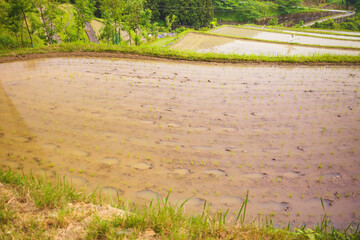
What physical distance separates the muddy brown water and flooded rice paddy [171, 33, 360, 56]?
17.5ft

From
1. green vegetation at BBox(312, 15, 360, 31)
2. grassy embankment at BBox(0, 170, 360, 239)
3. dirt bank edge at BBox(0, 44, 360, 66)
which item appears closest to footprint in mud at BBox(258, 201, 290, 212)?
grassy embankment at BBox(0, 170, 360, 239)

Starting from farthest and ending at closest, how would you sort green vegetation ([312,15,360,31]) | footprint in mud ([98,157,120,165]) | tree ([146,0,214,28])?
tree ([146,0,214,28])
green vegetation ([312,15,360,31])
footprint in mud ([98,157,120,165])

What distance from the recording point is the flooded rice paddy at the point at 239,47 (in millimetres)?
12713

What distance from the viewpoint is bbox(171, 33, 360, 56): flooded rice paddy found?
41.7 ft

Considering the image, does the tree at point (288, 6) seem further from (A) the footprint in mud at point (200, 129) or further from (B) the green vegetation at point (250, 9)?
(A) the footprint in mud at point (200, 129)

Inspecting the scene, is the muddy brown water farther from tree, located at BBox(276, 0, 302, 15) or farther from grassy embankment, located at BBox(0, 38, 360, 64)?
tree, located at BBox(276, 0, 302, 15)

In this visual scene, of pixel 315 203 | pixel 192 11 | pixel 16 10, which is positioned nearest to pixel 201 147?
pixel 315 203

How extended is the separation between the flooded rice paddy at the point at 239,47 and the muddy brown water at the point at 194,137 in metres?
5.33

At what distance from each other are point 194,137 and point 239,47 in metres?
10.7

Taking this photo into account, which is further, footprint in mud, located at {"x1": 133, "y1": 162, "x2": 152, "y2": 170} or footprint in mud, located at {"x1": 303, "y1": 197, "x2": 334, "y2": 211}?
footprint in mud, located at {"x1": 133, "y1": 162, "x2": 152, "y2": 170}

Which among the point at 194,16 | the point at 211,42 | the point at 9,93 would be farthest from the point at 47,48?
the point at 194,16

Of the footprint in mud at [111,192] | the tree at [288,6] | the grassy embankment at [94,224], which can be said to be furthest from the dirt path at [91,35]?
the tree at [288,6]

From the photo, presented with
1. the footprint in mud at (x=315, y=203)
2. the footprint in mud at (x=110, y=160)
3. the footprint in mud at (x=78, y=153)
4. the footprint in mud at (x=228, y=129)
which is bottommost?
the footprint in mud at (x=315, y=203)

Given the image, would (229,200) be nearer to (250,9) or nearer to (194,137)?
(194,137)
